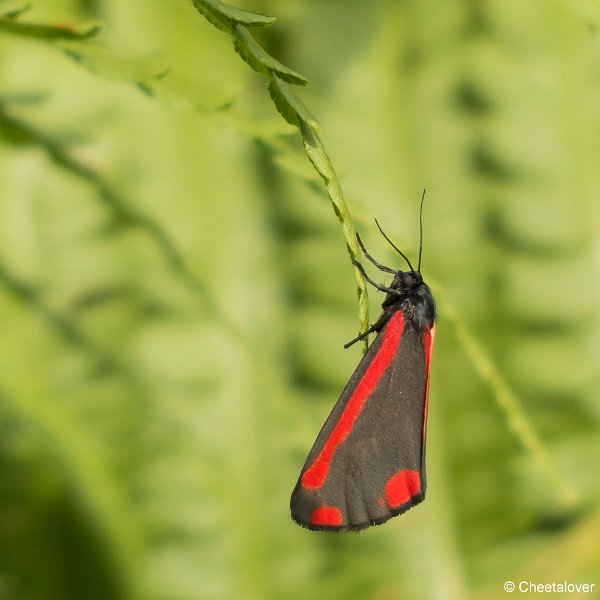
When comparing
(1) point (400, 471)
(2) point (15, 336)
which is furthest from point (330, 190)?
(2) point (15, 336)

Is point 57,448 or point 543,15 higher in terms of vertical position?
point 543,15

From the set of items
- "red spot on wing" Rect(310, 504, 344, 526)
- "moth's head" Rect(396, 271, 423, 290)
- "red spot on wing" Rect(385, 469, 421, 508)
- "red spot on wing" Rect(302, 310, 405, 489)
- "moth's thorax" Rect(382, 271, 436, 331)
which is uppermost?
"moth's head" Rect(396, 271, 423, 290)

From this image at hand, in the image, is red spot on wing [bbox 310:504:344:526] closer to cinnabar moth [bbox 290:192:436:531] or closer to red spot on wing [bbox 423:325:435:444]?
cinnabar moth [bbox 290:192:436:531]

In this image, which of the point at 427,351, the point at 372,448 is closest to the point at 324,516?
the point at 372,448

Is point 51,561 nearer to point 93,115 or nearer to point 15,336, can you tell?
point 15,336

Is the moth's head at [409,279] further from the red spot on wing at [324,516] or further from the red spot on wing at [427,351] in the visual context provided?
the red spot on wing at [324,516]

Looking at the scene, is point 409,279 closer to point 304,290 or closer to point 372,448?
point 304,290

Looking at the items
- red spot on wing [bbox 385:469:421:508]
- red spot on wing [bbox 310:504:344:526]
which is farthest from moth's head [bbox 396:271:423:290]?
red spot on wing [bbox 310:504:344:526]
